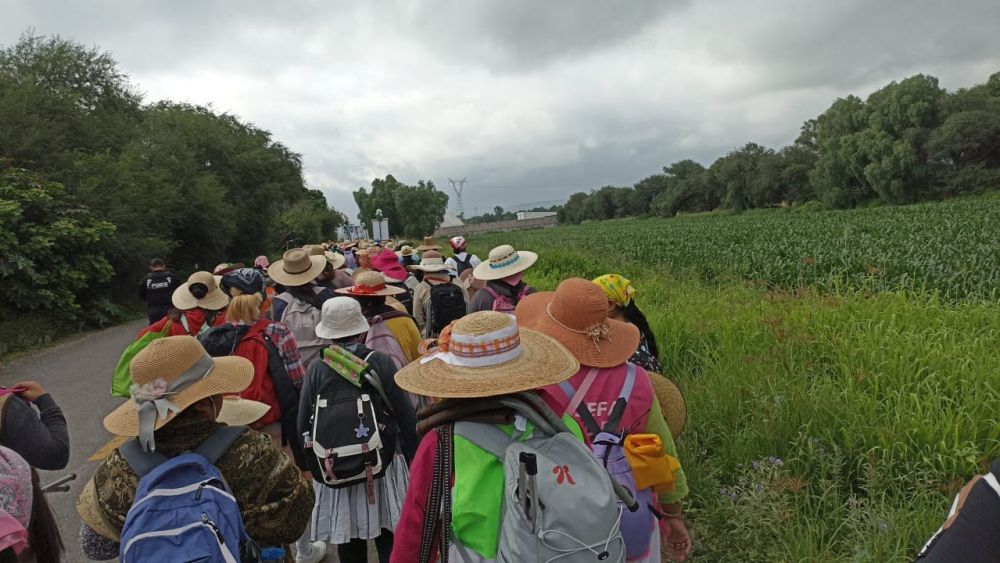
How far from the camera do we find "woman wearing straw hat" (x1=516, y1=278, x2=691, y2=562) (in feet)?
6.69

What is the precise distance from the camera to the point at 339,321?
3055 millimetres

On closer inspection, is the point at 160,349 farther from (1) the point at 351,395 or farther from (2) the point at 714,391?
(2) the point at 714,391

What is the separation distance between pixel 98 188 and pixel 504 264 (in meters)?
17.1

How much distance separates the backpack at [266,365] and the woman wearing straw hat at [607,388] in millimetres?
1954

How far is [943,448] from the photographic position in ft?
9.80

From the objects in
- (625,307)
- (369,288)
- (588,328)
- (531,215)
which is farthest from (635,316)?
(531,215)

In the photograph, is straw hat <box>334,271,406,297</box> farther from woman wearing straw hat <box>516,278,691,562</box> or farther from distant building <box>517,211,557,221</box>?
distant building <box>517,211,557,221</box>

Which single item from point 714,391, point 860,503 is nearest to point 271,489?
point 860,503

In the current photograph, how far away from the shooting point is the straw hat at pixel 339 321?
305 cm

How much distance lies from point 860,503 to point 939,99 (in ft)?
221

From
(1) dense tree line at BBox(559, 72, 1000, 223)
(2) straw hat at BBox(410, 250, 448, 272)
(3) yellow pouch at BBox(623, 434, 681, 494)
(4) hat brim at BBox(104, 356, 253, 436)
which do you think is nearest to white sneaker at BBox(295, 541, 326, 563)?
(4) hat brim at BBox(104, 356, 253, 436)

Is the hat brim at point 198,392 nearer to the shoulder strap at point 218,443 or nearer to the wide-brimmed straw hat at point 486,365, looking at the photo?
the shoulder strap at point 218,443

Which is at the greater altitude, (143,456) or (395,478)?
(143,456)

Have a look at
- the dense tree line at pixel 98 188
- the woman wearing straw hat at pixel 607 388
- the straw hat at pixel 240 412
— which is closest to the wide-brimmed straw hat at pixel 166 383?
the straw hat at pixel 240 412
